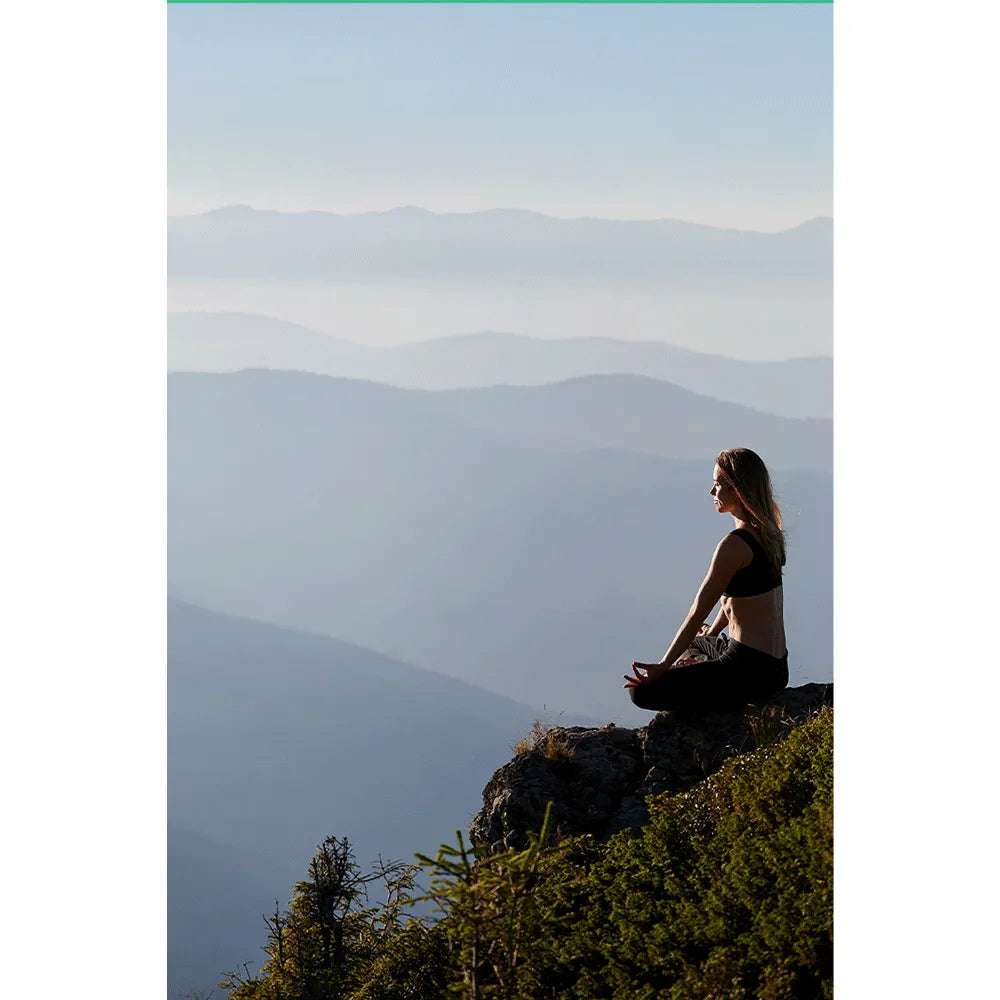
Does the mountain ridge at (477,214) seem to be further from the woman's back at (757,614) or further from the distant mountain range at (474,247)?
the woman's back at (757,614)

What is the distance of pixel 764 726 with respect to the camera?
12.0ft

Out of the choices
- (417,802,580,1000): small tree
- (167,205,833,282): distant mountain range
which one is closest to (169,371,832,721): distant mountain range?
(167,205,833,282): distant mountain range

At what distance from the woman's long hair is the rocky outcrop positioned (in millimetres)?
536

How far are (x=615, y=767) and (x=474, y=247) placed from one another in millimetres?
36765

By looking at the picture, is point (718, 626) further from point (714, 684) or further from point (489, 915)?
point (489, 915)

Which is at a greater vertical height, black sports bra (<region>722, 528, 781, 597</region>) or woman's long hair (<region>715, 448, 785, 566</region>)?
woman's long hair (<region>715, 448, 785, 566</region>)

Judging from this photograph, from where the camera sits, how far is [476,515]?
45.7 meters

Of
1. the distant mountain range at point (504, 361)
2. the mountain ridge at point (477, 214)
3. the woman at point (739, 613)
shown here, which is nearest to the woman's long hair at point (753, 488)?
the woman at point (739, 613)

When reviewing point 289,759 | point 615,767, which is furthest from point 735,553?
point 289,759

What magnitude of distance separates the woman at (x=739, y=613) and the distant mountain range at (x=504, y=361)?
3999cm

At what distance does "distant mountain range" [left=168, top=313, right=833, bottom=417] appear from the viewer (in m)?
45.2

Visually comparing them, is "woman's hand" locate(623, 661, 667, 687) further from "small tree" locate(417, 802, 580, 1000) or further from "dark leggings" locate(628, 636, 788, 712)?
"small tree" locate(417, 802, 580, 1000)
